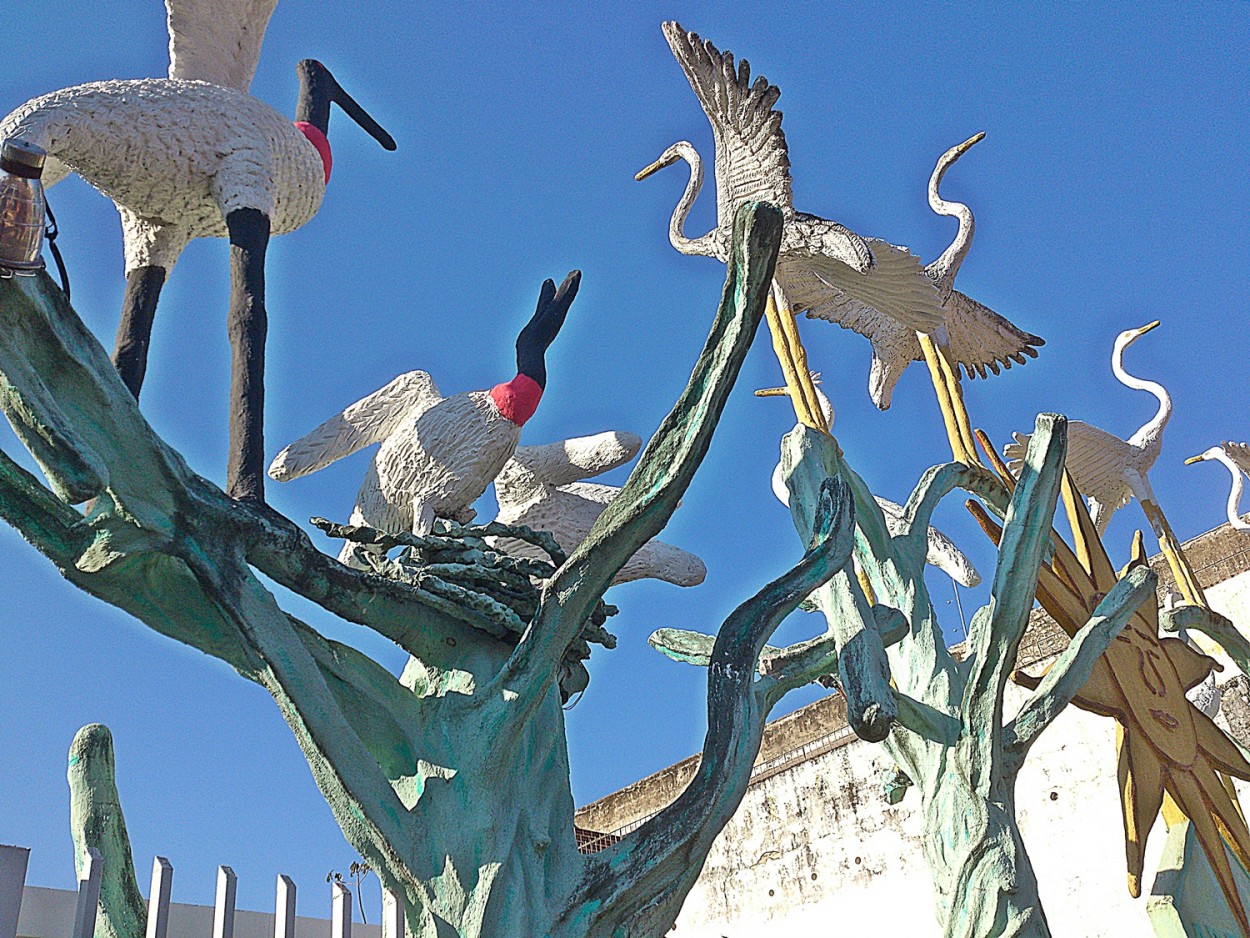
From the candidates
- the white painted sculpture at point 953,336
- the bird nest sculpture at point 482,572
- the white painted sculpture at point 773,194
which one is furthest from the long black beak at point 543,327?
the white painted sculpture at point 953,336

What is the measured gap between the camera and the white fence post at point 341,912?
2.61 m

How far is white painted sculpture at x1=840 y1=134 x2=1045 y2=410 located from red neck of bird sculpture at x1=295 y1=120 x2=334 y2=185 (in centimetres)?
307

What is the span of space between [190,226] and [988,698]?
2.39 meters

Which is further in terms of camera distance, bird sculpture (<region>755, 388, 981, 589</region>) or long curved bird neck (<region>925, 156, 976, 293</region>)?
long curved bird neck (<region>925, 156, 976, 293</region>)

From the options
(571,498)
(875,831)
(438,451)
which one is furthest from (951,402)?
(438,451)

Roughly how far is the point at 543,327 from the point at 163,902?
1650 millimetres

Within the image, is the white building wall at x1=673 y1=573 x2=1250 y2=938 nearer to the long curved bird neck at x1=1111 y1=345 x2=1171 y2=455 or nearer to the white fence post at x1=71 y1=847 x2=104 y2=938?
the long curved bird neck at x1=1111 y1=345 x2=1171 y2=455

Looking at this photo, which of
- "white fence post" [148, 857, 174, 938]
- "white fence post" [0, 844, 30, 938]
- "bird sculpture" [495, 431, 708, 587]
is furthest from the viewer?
"bird sculpture" [495, 431, 708, 587]

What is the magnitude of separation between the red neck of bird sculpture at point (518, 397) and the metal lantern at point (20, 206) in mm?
1300

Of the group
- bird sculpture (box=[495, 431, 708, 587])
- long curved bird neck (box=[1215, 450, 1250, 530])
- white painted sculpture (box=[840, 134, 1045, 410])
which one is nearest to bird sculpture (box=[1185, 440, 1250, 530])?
long curved bird neck (box=[1215, 450, 1250, 530])

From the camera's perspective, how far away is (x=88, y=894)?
2.14 meters

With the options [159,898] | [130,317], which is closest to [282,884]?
[159,898]

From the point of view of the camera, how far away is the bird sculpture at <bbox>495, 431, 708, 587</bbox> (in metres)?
3.26

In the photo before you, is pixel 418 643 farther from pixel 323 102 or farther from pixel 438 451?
pixel 323 102
